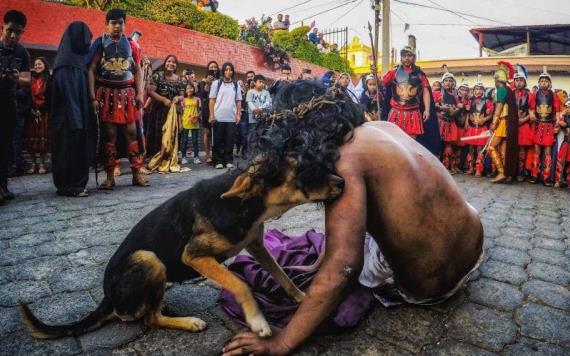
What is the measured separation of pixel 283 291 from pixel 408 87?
6.16 meters

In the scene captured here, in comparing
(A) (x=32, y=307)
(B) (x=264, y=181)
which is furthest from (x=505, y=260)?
(A) (x=32, y=307)

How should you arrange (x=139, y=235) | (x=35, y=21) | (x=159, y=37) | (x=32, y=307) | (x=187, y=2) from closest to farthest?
(x=139, y=235)
(x=32, y=307)
(x=35, y=21)
(x=159, y=37)
(x=187, y=2)

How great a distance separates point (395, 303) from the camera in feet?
7.00

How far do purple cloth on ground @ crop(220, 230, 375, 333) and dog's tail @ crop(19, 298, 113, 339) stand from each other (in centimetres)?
60

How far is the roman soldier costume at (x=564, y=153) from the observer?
7648mm

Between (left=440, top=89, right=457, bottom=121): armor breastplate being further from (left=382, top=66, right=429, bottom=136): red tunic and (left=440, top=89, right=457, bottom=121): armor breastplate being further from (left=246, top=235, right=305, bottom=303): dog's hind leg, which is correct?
(left=246, top=235, right=305, bottom=303): dog's hind leg

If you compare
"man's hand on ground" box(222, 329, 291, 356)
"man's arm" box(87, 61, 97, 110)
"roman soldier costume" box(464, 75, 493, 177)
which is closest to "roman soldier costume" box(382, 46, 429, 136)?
"roman soldier costume" box(464, 75, 493, 177)

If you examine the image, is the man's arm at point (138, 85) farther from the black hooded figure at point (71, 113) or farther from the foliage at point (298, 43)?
the foliage at point (298, 43)

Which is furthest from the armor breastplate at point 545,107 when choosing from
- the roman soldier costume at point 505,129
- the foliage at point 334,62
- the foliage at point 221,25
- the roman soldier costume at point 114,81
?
the foliage at point 334,62

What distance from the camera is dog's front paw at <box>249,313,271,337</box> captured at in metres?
1.68

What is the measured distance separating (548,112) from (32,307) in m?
9.25

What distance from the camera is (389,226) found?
66.6 inches

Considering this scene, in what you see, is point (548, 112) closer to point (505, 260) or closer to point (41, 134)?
point (505, 260)

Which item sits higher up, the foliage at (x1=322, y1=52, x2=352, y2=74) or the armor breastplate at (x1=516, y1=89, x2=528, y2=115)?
the foliage at (x1=322, y1=52, x2=352, y2=74)
